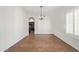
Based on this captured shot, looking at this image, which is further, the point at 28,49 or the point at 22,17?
the point at 22,17

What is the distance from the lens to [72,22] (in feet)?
5.98

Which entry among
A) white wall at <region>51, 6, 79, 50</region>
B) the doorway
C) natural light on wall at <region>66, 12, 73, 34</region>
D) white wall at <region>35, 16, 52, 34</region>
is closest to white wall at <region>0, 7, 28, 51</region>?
the doorway

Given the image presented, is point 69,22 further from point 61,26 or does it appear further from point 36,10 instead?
point 36,10

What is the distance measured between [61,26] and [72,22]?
204 mm

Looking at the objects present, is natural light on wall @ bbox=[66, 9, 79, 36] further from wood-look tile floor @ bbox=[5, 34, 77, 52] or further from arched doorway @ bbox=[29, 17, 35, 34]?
arched doorway @ bbox=[29, 17, 35, 34]

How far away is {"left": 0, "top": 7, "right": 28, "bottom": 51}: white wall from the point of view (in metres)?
1.86

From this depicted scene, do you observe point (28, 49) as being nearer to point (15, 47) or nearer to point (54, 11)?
point (15, 47)

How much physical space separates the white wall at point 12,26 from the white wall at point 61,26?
530mm

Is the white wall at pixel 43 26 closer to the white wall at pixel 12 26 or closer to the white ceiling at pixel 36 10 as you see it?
the white ceiling at pixel 36 10

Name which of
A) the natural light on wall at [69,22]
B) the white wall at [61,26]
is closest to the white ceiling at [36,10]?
the white wall at [61,26]
